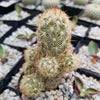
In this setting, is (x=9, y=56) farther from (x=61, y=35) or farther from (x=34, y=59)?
(x=61, y=35)

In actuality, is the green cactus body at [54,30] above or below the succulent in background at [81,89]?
above

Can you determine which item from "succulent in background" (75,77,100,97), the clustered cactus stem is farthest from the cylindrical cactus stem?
"succulent in background" (75,77,100,97)

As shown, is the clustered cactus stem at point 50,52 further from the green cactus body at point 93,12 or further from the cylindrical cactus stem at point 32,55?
the green cactus body at point 93,12

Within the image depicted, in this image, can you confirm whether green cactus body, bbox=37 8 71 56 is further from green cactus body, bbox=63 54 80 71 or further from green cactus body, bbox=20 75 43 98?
green cactus body, bbox=20 75 43 98

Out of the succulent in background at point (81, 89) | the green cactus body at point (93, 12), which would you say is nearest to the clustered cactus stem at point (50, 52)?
the succulent in background at point (81, 89)

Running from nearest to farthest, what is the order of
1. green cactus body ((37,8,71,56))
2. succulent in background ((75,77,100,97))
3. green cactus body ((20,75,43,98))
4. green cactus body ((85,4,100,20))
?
green cactus body ((37,8,71,56)) < green cactus body ((20,75,43,98)) < succulent in background ((75,77,100,97)) < green cactus body ((85,4,100,20))

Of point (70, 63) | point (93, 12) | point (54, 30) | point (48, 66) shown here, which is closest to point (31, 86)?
point (48, 66)

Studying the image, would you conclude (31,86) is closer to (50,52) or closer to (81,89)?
(50,52)

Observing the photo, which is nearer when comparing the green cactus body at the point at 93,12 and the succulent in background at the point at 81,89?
the succulent in background at the point at 81,89
